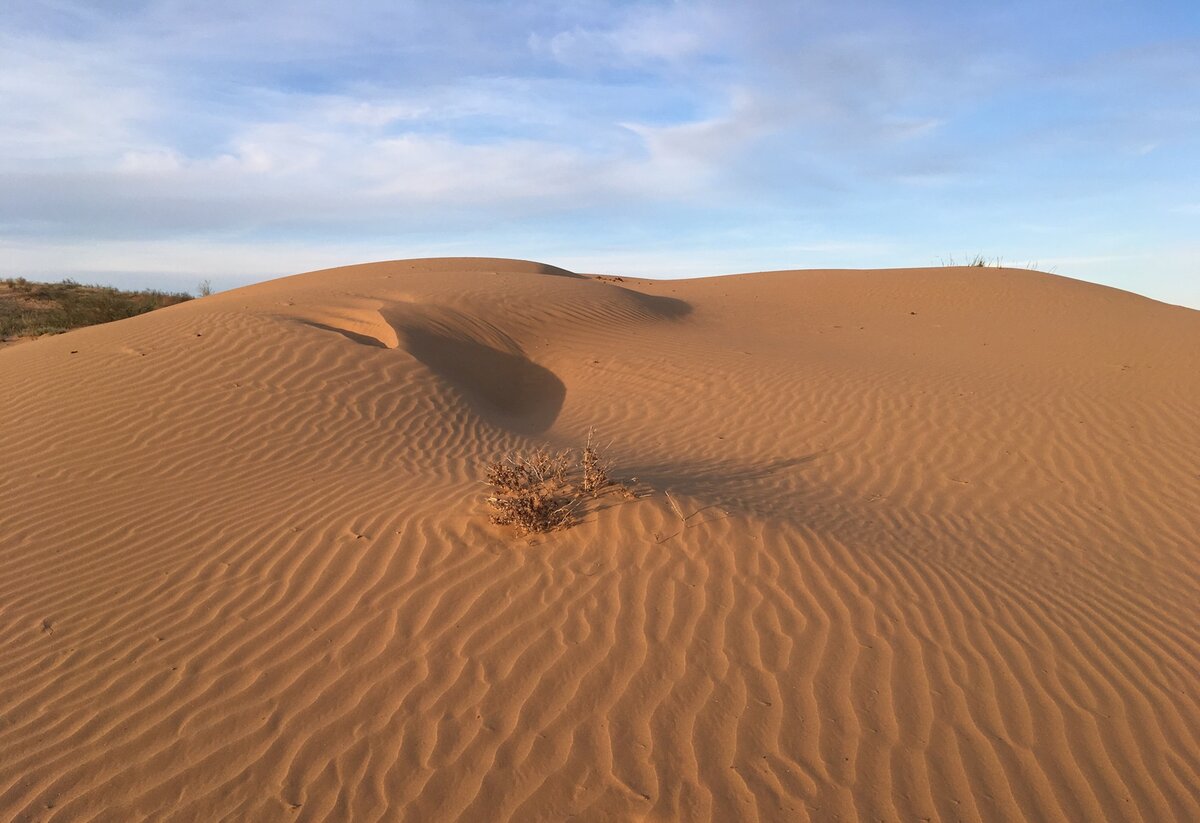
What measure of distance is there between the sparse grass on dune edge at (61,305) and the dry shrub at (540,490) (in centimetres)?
1420

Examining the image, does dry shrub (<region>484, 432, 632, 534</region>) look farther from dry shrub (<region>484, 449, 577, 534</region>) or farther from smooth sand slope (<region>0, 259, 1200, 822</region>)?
smooth sand slope (<region>0, 259, 1200, 822</region>)

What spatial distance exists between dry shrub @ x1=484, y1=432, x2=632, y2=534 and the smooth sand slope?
0.18 m

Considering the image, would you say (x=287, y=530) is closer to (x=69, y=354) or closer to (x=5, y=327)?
(x=69, y=354)

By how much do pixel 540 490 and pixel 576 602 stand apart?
40.6 inches

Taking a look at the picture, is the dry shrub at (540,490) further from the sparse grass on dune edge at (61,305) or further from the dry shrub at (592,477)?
the sparse grass on dune edge at (61,305)

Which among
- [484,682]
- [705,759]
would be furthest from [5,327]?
[705,759]

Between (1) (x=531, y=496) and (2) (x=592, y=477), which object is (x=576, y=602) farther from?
(2) (x=592, y=477)

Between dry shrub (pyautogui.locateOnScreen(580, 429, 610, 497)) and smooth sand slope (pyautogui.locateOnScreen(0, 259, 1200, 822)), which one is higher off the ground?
dry shrub (pyautogui.locateOnScreen(580, 429, 610, 497))

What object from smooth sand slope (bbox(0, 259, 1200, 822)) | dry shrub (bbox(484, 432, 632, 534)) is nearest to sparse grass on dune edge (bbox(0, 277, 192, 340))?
smooth sand slope (bbox(0, 259, 1200, 822))

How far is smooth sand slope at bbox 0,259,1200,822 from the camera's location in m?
3.37

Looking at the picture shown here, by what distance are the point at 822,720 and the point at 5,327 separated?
18.7 meters

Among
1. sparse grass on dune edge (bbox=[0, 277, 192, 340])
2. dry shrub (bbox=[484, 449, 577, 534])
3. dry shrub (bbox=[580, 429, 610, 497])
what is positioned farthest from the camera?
sparse grass on dune edge (bbox=[0, 277, 192, 340])

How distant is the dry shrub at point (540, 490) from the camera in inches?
203

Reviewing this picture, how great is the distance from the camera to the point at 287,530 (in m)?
5.51
